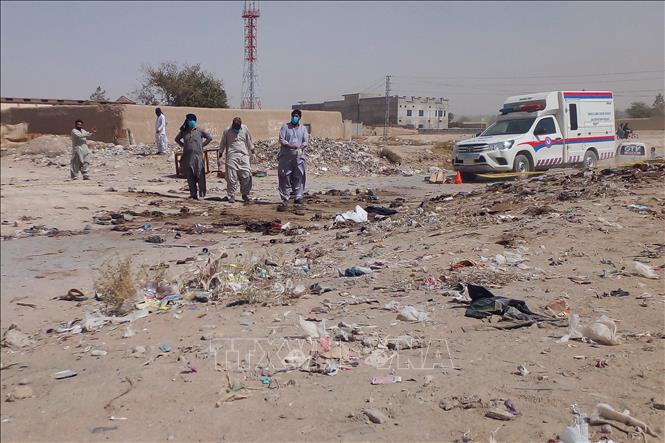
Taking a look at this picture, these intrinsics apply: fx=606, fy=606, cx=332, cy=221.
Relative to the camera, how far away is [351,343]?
394 centimetres

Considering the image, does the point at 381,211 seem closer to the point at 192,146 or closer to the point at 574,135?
the point at 192,146

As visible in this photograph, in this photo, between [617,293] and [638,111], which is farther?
[638,111]

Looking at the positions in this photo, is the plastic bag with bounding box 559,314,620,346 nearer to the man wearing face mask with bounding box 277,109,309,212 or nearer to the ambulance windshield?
the man wearing face mask with bounding box 277,109,309,212

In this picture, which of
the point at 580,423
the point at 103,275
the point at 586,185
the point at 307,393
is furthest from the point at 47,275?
the point at 586,185

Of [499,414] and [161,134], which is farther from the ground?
[161,134]

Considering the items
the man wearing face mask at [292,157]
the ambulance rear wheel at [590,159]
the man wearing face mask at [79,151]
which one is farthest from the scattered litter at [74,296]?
the ambulance rear wheel at [590,159]

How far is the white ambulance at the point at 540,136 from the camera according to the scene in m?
14.8

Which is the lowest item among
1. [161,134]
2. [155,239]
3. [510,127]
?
[155,239]

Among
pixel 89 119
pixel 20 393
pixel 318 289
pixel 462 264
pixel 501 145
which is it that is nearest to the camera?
pixel 20 393

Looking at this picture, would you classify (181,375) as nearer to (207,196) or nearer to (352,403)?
(352,403)

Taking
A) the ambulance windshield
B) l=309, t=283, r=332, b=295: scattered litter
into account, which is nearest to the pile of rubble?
the ambulance windshield

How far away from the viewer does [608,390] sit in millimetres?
3230

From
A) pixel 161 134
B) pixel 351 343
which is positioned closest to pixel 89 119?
pixel 161 134

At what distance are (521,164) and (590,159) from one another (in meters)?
2.65
